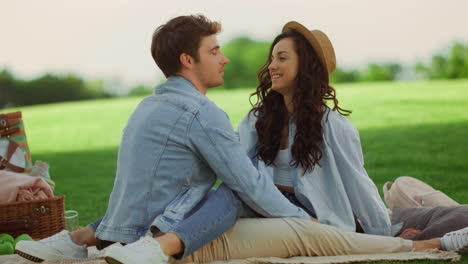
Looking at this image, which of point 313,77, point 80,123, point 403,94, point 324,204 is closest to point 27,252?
point 324,204

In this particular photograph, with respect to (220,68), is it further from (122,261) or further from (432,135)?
(432,135)

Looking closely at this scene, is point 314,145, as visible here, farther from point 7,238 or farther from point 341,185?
point 7,238

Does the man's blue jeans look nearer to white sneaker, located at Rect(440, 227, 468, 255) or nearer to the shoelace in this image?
Result: the shoelace

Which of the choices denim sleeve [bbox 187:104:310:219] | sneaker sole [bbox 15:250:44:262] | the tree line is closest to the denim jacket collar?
denim sleeve [bbox 187:104:310:219]

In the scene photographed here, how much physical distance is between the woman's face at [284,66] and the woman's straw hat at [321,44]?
0.10m

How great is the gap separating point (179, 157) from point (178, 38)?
0.58 meters

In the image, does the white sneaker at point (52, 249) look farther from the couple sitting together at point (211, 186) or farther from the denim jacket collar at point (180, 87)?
the denim jacket collar at point (180, 87)

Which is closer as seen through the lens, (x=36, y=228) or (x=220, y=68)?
(x=220, y=68)

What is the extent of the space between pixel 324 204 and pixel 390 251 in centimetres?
48


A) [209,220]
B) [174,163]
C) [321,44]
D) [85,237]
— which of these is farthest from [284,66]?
[85,237]

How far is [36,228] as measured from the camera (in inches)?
165

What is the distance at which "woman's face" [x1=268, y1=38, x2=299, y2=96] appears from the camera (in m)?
3.79

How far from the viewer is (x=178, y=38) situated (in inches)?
120

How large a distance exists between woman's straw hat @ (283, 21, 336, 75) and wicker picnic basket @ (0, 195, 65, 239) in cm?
199
